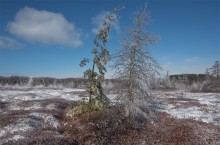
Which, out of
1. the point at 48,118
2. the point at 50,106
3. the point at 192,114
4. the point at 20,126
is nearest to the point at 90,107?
the point at 48,118

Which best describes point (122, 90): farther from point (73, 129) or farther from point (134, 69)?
point (73, 129)

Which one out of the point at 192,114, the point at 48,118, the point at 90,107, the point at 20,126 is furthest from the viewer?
the point at 192,114

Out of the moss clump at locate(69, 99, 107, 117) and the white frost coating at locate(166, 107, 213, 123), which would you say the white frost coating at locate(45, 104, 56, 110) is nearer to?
the moss clump at locate(69, 99, 107, 117)

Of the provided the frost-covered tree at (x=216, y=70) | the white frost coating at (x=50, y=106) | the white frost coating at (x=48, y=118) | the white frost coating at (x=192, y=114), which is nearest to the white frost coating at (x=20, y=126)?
the white frost coating at (x=48, y=118)

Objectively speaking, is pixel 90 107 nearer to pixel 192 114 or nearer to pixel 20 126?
pixel 20 126

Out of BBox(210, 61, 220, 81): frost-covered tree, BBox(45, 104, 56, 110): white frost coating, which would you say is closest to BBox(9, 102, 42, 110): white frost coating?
BBox(45, 104, 56, 110): white frost coating

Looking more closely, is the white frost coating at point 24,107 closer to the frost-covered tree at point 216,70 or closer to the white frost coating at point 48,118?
the white frost coating at point 48,118

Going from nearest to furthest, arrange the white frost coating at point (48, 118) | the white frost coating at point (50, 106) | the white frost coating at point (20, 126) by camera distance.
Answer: the white frost coating at point (20, 126) < the white frost coating at point (48, 118) < the white frost coating at point (50, 106)

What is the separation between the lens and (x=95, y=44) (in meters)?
19.2

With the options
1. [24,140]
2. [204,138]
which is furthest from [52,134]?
[204,138]

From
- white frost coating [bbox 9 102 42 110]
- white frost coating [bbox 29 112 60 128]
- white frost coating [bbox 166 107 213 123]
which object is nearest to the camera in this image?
white frost coating [bbox 29 112 60 128]

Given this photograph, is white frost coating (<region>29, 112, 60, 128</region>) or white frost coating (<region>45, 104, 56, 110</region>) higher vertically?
white frost coating (<region>45, 104, 56, 110</region>)

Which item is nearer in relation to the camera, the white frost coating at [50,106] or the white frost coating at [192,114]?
the white frost coating at [192,114]

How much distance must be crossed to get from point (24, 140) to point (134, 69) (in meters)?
8.20
